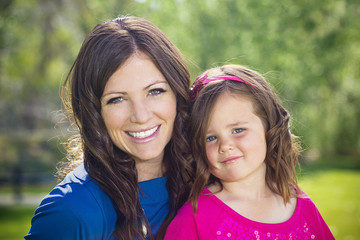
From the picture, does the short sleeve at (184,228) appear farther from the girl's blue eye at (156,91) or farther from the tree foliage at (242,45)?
the tree foliage at (242,45)

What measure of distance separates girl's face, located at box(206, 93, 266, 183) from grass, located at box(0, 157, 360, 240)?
1.86 m

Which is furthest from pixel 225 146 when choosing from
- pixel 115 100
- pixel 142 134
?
pixel 115 100

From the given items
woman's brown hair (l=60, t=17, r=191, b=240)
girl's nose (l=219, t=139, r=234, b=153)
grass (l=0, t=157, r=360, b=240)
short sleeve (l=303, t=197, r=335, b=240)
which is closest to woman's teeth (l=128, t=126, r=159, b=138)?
woman's brown hair (l=60, t=17, r=191, b=240)

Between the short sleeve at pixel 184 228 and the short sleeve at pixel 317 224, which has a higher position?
the short sleeve at pixel 184 228

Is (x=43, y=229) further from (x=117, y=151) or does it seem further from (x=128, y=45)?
(x=128, y=45)

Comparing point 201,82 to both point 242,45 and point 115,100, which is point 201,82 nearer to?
point 115,100

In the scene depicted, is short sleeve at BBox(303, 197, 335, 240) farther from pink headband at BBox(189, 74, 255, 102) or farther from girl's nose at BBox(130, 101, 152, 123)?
girl's nose at BBox(130, 101, 152, 123)

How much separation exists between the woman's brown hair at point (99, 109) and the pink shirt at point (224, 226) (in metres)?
0.27

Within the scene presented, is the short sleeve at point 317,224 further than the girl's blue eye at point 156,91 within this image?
No

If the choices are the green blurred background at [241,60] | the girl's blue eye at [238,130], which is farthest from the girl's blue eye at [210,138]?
the green blurred background at [241,60]

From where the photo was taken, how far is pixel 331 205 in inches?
386

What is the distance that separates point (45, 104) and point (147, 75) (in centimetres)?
1689

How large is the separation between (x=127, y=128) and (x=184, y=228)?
71 cm

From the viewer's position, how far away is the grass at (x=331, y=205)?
7586 mm
